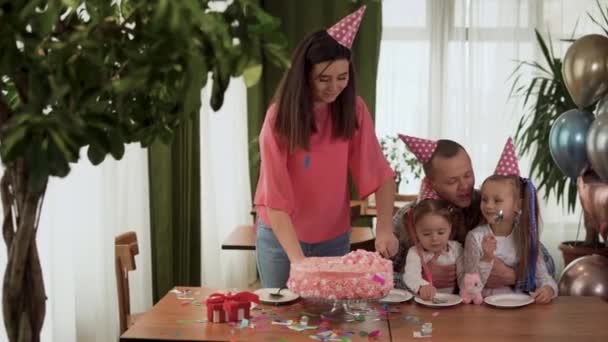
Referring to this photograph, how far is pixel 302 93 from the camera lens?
2.22 metres

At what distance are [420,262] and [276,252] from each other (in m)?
0.50

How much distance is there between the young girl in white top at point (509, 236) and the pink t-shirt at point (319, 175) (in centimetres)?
38

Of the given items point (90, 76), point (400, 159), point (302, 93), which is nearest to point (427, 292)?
point (302, 93)

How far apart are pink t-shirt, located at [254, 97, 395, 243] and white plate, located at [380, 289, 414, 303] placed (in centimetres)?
29

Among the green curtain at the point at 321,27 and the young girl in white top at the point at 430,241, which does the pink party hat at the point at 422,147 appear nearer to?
the young girl in white top at the point at 430,241

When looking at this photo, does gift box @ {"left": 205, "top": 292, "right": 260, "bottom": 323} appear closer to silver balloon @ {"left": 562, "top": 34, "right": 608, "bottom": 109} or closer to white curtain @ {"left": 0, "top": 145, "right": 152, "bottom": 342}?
white curtain @ {"left": 0, "top": 145, "right": 152, "bottom": 342}

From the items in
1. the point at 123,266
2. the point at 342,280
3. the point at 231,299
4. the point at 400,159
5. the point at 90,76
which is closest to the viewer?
the point at 90,76

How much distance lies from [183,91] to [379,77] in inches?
222

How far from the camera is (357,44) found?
629 cm

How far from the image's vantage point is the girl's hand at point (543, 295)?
2.25m

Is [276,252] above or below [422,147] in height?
below

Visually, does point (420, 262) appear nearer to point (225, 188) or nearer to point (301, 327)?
point (301, 327)

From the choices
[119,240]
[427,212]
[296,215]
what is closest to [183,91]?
[296,215]

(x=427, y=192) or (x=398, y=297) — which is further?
(x=427, y=192)
